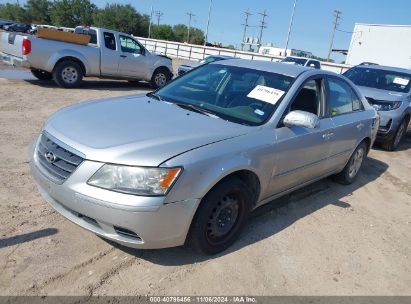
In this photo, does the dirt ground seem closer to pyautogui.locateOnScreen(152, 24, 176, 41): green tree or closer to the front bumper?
the front bumper

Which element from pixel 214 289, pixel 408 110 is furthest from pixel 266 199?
pixel 408 110

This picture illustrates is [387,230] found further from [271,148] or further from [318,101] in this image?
[271,148]

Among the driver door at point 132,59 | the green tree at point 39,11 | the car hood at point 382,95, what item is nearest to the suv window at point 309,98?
the car hood at point 382,95

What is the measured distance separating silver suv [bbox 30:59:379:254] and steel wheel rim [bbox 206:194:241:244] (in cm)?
1

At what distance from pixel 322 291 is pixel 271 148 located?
1.30 metres

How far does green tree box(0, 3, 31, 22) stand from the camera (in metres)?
93.8

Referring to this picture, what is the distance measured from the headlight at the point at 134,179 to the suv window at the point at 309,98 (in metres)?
1.74

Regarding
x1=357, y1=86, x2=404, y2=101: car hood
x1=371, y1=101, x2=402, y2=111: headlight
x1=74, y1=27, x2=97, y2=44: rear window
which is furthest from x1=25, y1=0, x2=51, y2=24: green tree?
x1=371, y1=101, x2=402, y2=111: headlight

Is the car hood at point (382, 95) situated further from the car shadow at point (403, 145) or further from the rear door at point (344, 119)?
the rear door at point (344, 119)

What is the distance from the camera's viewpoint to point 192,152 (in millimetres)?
2973

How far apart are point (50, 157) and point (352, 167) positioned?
4324mm

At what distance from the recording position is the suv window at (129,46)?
1241 cm

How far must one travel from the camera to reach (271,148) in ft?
11.9

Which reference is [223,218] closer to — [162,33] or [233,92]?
[233,92]
